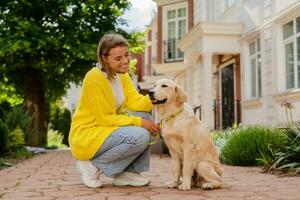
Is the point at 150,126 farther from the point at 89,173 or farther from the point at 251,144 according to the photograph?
the point at 251,144

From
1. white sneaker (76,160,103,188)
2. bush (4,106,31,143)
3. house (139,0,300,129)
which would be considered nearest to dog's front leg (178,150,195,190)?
white sneaker (76,160,103,188)

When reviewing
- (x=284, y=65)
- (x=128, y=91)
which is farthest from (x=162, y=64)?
(x=128, y=91)

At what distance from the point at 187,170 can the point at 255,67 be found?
9.27 meters

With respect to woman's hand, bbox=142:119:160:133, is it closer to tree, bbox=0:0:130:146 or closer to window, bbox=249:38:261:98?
window, bbox=249:38:261:98

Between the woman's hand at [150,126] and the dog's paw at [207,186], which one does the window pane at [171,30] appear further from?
the dog's paw at [207,186]

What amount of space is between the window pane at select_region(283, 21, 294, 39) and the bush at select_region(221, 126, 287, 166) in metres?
3.56

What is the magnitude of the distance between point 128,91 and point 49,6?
11921mm

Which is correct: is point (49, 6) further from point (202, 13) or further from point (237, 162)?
point (237, 162)

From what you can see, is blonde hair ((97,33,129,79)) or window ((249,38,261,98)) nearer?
blonde hair ((97,33,129,79))

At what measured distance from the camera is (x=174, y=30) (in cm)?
2322

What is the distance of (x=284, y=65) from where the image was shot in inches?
437

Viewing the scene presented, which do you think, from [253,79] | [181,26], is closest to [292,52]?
[253,79]

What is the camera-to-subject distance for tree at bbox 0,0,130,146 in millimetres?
14930

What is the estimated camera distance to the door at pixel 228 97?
50.6ft
